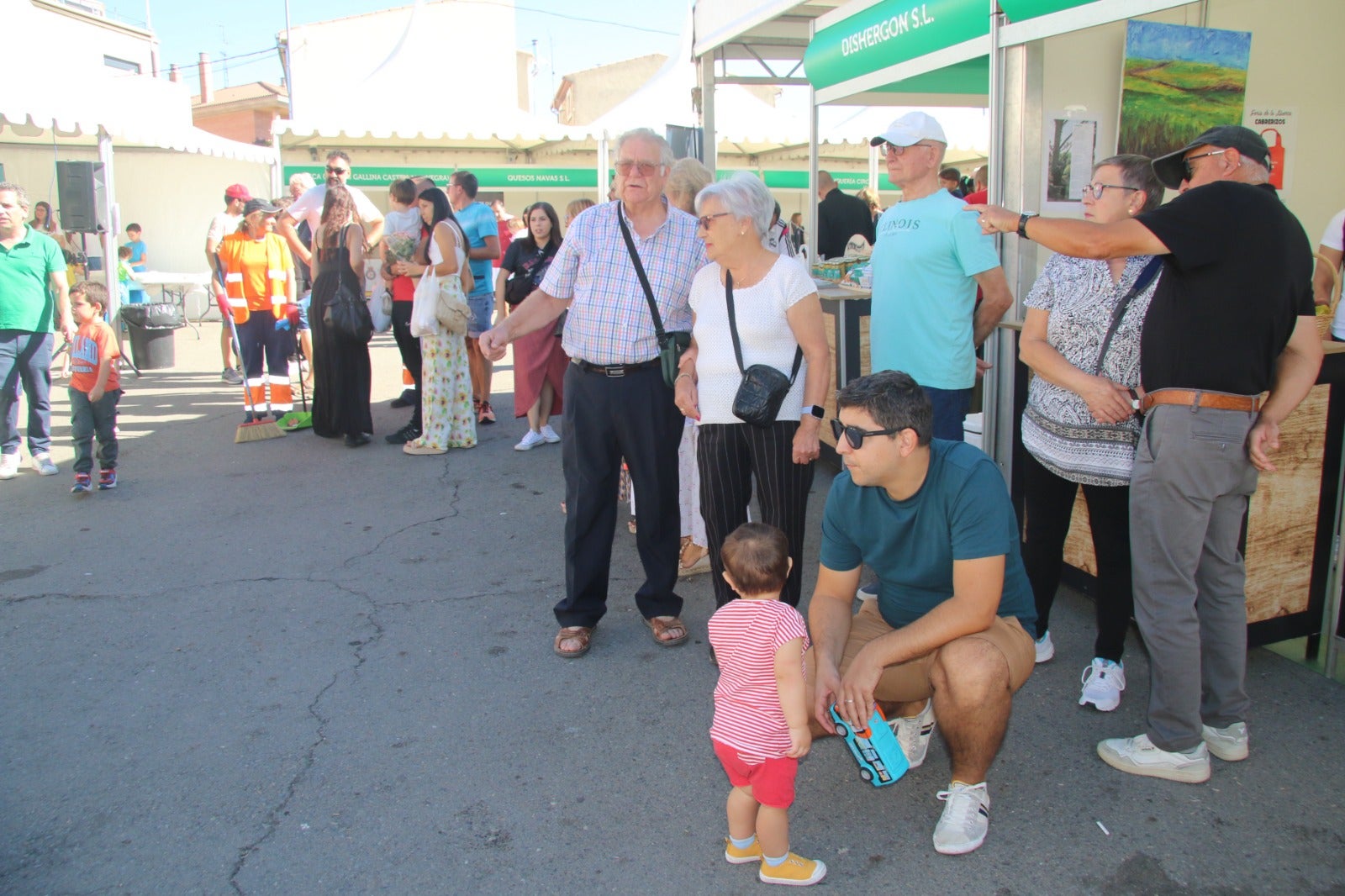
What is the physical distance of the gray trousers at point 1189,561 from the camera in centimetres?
277

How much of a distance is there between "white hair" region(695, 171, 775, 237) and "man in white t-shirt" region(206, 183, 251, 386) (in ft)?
19.9

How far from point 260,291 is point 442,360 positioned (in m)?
2.14

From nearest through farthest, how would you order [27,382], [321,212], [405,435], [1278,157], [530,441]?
[1278,157] → [27,382] → [530,441] → [321,212] → [405,435]

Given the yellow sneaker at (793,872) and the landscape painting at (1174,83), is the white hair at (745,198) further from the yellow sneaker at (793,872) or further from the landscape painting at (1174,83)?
the landscape painting at (1174,83)

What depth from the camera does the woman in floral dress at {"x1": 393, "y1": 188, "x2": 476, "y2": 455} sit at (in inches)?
277

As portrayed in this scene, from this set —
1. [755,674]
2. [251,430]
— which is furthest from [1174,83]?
[251,430]

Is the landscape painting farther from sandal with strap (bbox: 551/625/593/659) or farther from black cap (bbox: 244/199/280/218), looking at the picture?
black cap (bbox: 244/199/280/218)

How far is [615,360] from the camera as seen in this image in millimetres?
3764

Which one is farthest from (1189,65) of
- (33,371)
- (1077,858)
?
(33,371)

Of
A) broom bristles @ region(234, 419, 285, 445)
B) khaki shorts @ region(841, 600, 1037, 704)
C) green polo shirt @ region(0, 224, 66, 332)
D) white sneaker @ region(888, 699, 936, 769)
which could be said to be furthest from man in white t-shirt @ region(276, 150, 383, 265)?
white sneaker @ region(888, 699, 936, 769)

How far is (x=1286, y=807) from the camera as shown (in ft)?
9.21

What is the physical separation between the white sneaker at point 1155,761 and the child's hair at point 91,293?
20.5ft

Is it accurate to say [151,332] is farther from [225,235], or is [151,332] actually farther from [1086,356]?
[1086,356]

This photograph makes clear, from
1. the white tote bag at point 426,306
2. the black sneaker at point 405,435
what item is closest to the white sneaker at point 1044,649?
the white tote bag at point 426,306
